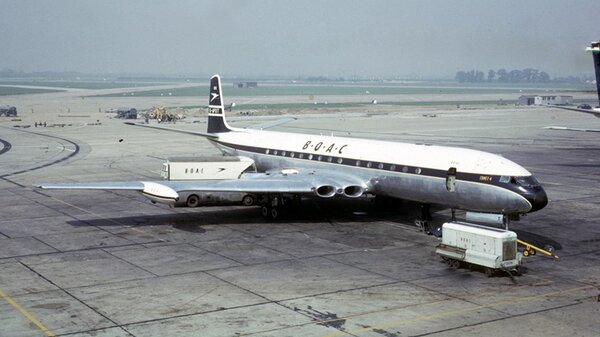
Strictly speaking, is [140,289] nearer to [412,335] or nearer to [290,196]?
[412,335]

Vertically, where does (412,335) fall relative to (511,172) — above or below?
below

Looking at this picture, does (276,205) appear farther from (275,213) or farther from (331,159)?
(331,159)

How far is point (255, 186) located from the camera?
30578 millimetres

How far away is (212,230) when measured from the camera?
30250 mm

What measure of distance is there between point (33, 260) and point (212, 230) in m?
7.85

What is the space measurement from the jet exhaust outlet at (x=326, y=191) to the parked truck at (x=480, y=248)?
779 centimetres

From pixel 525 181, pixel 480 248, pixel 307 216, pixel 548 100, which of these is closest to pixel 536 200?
pixel 525 181

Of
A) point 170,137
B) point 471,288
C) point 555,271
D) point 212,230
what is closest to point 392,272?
point 471,288

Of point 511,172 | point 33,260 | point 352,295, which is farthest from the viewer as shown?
point 511,172

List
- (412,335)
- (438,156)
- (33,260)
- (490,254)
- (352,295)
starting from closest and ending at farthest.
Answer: (412,335) → (352,295) → (490,254) → (33,260) → (438,156)

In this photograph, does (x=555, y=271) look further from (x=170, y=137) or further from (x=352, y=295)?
(x=170, y=137)

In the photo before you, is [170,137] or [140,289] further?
[170,137]

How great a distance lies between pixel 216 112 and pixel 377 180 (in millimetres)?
16035

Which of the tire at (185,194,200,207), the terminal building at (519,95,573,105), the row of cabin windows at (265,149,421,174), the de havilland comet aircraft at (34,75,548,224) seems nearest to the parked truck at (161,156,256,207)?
the tire at (185,194,200,207)
